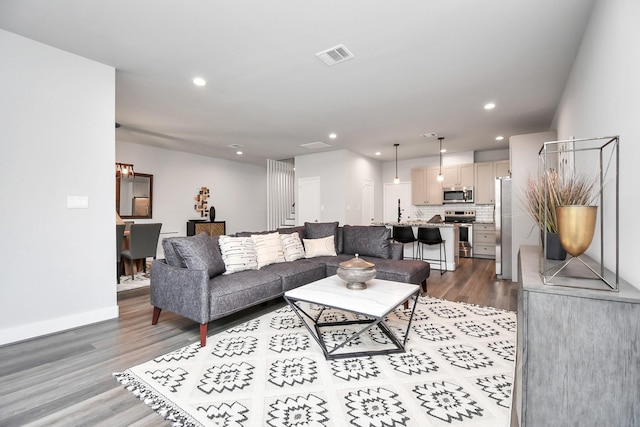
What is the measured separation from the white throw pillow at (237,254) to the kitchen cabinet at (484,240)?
596 centimetres

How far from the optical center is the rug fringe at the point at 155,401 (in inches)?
60.9

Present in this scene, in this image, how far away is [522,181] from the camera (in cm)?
451

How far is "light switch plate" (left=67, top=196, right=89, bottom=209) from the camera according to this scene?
9.35 ft

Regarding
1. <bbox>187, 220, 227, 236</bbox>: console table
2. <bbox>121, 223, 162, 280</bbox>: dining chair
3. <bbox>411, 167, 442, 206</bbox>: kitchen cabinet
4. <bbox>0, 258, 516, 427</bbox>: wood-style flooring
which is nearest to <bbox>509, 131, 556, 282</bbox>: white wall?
<bbox>0, 258, 516, 427</bbox>: wood-style flooring

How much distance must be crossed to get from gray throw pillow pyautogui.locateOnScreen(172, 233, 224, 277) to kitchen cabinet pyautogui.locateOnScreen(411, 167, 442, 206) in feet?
21.0

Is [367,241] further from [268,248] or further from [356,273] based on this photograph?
[356,273]

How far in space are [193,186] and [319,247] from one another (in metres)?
4.96

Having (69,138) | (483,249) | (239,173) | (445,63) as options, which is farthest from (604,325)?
(239,173)

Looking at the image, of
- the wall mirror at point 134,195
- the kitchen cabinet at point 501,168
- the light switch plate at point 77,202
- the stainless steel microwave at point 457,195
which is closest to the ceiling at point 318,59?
the light switch plate at point 77,202

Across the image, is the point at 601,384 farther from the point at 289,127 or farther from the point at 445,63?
the point at 289,127

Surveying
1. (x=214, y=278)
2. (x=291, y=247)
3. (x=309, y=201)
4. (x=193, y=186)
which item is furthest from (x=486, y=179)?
(x=193, y=186)

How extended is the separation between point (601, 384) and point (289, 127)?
501 centimetres

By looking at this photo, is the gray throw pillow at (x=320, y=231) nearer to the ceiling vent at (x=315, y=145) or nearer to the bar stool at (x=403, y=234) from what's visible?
the bar stool at (x=403, y=234)

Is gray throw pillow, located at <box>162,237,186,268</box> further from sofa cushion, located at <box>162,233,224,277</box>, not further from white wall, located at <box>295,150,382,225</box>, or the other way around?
white wall, located at <box>295,150,382,225</box>
